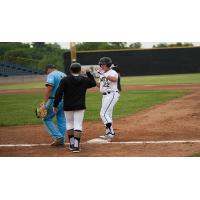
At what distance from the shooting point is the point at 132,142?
758 cm

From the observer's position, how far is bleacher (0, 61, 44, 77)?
123 ft

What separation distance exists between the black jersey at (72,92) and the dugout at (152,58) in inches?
1337

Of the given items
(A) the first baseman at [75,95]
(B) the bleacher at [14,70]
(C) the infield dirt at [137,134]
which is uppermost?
(B) the bleacher at [14,70]

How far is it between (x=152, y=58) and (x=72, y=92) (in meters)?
35.2

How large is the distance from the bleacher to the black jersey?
102ft

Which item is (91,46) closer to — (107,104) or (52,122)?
(107,104)

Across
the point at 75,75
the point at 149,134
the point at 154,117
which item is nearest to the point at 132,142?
the point at 149,134

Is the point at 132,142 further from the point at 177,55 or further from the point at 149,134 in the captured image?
the point at 177,55

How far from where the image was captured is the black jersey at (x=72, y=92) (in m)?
6.90

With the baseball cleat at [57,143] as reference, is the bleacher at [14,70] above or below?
above

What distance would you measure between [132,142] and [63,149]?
4.22ft

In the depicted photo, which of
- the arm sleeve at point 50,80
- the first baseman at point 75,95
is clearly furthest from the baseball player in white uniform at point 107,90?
the arm sleeve at point 50,80

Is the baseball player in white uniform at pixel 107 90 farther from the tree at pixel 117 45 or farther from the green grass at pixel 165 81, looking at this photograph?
the tree at pixel 117 45

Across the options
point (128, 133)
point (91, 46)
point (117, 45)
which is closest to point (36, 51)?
point (91, 46)
